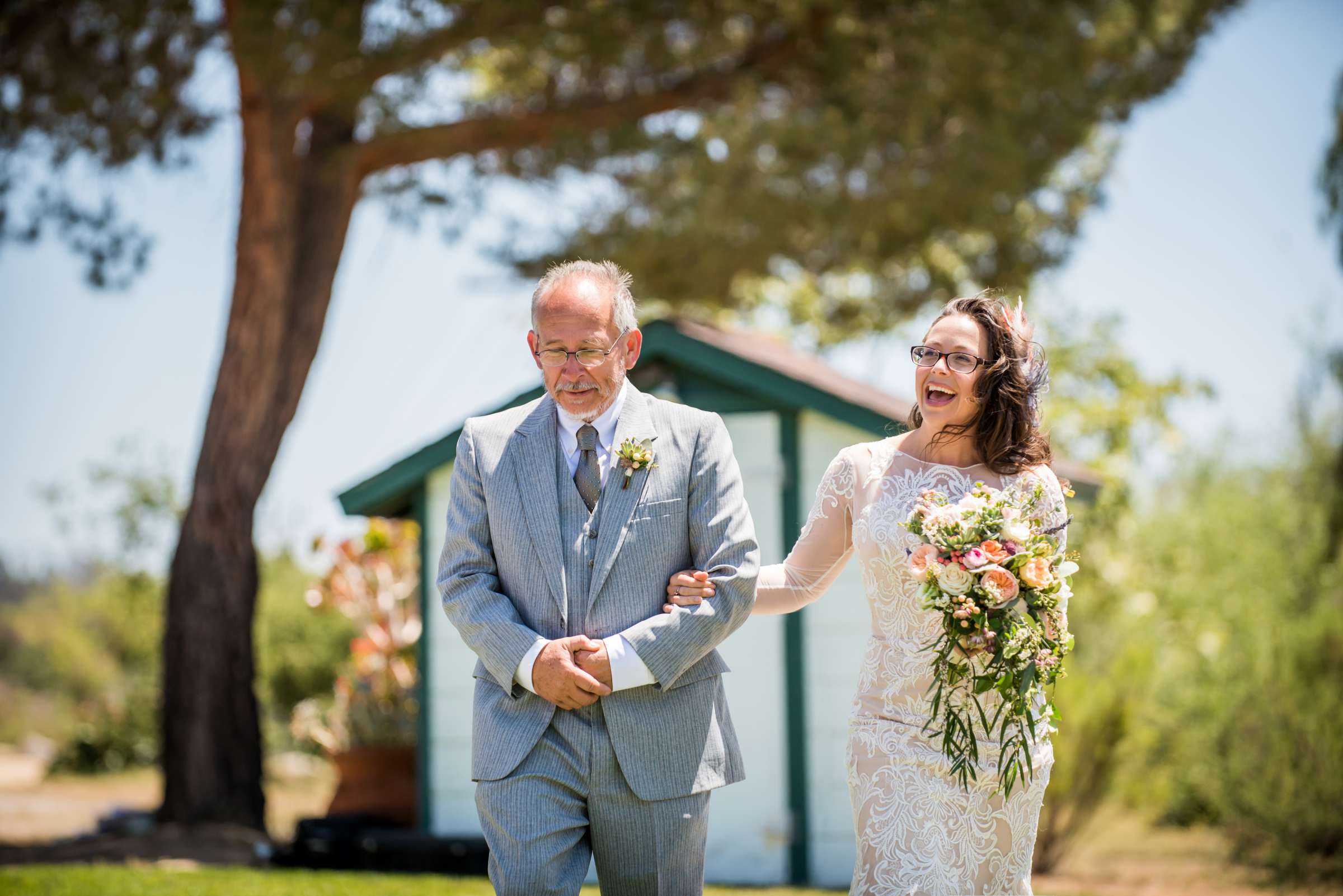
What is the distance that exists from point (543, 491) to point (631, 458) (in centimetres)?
25

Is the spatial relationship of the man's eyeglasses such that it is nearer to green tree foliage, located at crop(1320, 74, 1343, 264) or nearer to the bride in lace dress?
the bride in lace dress

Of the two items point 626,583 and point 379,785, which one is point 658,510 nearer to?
point 626,583

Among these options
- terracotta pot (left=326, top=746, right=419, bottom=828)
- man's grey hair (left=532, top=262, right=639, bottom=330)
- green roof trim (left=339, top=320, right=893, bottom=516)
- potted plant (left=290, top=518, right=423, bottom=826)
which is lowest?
terracotta pot (left=326, top=746, right=419, bottom=828)

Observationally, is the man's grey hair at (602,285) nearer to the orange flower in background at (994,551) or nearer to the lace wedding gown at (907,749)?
the lace wedding gown at (907,749)

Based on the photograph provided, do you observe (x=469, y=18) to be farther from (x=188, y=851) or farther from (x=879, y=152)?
(x=188, y=851)

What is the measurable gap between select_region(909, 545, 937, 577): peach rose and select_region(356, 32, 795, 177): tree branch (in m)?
8.76

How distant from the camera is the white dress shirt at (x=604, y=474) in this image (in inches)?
125

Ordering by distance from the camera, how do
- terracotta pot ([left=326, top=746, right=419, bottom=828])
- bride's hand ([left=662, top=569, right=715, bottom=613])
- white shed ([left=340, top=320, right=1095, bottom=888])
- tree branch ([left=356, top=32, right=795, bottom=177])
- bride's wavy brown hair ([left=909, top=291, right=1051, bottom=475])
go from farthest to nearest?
tree branch ([left=356, top=32, right=795, bottom=177])
terracotta pot ([left=326, top=746, right=419, bottom=828])
white shed ([left=340, top=320, right=1095, bottom=888])
bride's wavy brown hair ([left=909, top=291, right=1051, bottom=475])
bride's hand ([left=662, top=569, right=715, bottom=613])

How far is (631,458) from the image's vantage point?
3.35 metres

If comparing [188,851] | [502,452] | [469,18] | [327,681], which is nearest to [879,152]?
[469,18]

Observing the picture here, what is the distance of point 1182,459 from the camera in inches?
964

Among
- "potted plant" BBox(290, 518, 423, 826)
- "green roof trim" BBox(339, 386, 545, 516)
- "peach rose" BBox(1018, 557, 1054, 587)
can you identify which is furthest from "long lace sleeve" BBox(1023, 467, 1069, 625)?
"potted plant" BBox(290, 518, 423, 826)

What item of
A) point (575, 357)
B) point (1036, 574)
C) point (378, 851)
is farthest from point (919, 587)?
point (378, 851)

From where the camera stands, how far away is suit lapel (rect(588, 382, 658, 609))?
130 inches
